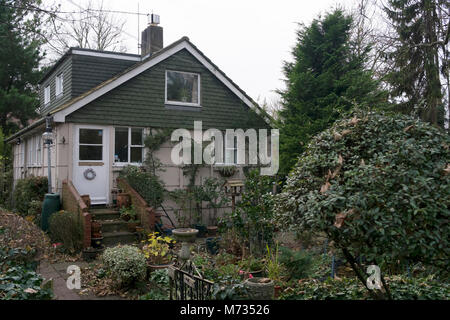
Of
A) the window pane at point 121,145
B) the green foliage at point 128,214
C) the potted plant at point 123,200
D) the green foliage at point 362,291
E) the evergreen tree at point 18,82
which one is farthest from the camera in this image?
the evergreen tree at point 18,82

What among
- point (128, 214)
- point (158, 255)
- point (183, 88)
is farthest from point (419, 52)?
point (158, 255)

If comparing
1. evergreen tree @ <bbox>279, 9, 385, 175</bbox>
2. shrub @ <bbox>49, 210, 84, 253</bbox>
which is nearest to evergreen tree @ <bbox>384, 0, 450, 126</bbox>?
evergreen tree @ <bbox>279, 9, 385, 175</bbox>

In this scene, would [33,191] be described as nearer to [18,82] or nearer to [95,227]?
[95,227]

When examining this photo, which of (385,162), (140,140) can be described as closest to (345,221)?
(385,162)

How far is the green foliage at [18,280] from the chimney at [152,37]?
10.8 m

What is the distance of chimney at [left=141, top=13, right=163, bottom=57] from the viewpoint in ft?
49.3

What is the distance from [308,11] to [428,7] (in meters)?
3.84

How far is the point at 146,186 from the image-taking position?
11812 millimetres

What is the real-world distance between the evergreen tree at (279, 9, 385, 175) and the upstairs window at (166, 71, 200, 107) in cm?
325

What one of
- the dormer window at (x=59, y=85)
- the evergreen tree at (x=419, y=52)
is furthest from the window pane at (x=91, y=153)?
the evergreen tree at (x=419, y=52)

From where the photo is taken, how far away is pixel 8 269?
500 cm

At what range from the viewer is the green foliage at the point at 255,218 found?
8305 millimetres

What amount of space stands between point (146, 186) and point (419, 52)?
1135cm

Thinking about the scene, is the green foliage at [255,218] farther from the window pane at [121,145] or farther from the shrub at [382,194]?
the window pane at [121,145]
